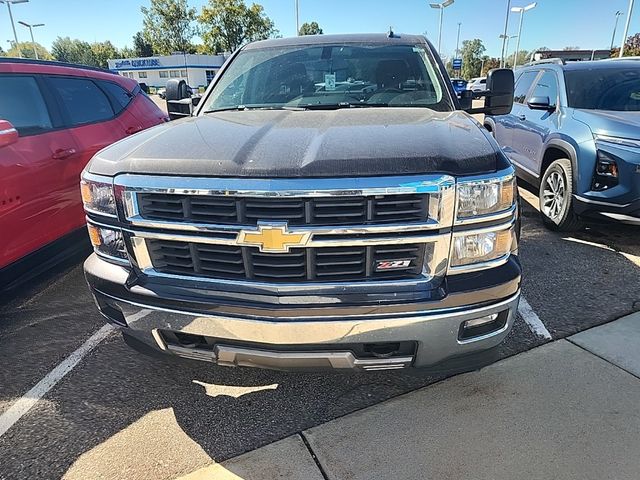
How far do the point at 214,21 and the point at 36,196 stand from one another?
61.3 meters

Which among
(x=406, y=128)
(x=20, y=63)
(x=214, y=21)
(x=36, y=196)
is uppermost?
(x=214, y=21)

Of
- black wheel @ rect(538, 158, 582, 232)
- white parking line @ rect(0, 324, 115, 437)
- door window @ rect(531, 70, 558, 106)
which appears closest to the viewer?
white parking line @ rect(0, 324, 115, 437)

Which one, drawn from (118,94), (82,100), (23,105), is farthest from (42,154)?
(118,94)

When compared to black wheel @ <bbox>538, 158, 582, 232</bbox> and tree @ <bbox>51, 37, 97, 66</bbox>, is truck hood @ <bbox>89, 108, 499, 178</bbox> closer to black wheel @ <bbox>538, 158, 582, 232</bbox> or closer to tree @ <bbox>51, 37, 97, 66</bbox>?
black wheel @ <bbox>538, 158, 582, 232</bbox>

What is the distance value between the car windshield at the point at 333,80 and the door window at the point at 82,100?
1542 mm

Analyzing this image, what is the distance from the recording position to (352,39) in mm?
3738

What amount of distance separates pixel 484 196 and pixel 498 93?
74.0 inches

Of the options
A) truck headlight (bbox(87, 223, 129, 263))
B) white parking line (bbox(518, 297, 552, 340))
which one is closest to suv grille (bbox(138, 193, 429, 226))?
truck headlight (bbox(87, 223, 129, 263))

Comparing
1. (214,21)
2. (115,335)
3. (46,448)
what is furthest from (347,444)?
(214,21)

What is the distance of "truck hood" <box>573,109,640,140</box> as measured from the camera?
421 centimetres

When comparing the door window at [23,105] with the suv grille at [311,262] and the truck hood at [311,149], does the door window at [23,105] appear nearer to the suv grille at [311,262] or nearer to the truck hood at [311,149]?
the truck hood at [311,149]

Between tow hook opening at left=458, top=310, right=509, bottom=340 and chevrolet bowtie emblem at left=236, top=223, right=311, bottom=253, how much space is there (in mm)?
758

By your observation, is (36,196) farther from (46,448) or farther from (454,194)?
(454,194)

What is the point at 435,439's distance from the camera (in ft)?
7.49
